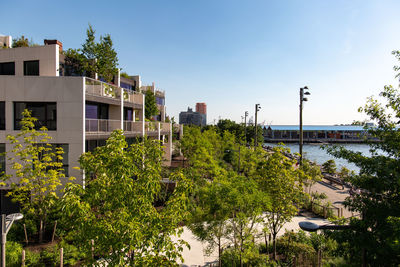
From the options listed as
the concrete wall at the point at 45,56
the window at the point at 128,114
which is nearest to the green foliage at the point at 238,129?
the window at the point at 128,114

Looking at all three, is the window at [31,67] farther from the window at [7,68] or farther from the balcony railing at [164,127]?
the balcony railing at [164,127]

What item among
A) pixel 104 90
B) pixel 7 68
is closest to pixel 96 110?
pixel 104 90

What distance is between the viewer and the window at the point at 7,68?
17.7 meters

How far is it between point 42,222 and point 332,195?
85.9ft

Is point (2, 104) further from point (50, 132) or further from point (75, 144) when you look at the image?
point (75, 144)

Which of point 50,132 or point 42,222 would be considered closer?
point 42,222

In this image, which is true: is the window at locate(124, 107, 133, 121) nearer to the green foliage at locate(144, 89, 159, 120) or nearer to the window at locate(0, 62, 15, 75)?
the green foliage at locate(144, 89, 159, 120)

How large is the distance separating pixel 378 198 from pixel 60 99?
640 inches

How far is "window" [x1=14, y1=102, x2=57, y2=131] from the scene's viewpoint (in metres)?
14.7

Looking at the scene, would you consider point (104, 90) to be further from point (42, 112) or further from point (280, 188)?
point (280, 188)

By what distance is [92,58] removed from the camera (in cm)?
1981

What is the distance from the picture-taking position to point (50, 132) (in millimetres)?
14391

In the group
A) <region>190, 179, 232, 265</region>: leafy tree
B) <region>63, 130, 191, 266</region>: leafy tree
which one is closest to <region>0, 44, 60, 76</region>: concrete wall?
<region>63, 130, 191, 266</region>: leafy tree

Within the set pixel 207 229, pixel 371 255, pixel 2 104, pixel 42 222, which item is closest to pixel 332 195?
pixel 207 229
